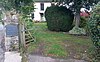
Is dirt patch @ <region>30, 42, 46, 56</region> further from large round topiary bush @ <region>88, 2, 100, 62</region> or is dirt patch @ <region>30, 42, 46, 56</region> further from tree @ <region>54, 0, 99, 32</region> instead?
tree @ <region>54, 0, 99, 32</region>

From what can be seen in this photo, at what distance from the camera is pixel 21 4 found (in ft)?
52.0

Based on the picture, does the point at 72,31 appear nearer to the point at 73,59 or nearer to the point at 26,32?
the point at 26,32

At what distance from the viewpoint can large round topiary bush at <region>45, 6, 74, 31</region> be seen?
14.2m

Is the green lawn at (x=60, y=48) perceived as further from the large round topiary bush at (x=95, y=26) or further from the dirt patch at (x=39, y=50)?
the large round topiary bush at (x=95, y=26)

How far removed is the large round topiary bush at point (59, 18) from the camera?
14.2 metres

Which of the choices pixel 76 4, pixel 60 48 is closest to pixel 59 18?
pixel 76 4

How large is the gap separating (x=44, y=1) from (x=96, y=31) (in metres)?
25.5

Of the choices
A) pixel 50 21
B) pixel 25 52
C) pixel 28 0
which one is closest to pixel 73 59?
pixel 25 52

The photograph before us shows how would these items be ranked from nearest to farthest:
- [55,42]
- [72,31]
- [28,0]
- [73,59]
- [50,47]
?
1. [73,59]
2. [50,47]
3. [55,42]
4. [72,31]
5. [28,0]

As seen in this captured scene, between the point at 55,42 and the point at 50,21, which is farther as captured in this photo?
the point at 50,21

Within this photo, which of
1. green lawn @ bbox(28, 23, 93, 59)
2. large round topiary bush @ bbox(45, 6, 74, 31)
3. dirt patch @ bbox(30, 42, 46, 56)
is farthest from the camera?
large round topiary bush @ bbox(45, 6, 74, 31)

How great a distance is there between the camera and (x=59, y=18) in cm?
1413

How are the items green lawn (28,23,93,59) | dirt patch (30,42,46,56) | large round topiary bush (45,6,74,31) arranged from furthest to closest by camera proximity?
large round topiary bush (45,6,74,31), dirt patch (30,42,46,56), green lawn (28,23,93,59)

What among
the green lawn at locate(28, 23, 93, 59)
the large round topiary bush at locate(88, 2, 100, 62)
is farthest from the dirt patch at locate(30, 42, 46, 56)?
the large round topiary bush at locate(88, 2, 100, 62)
